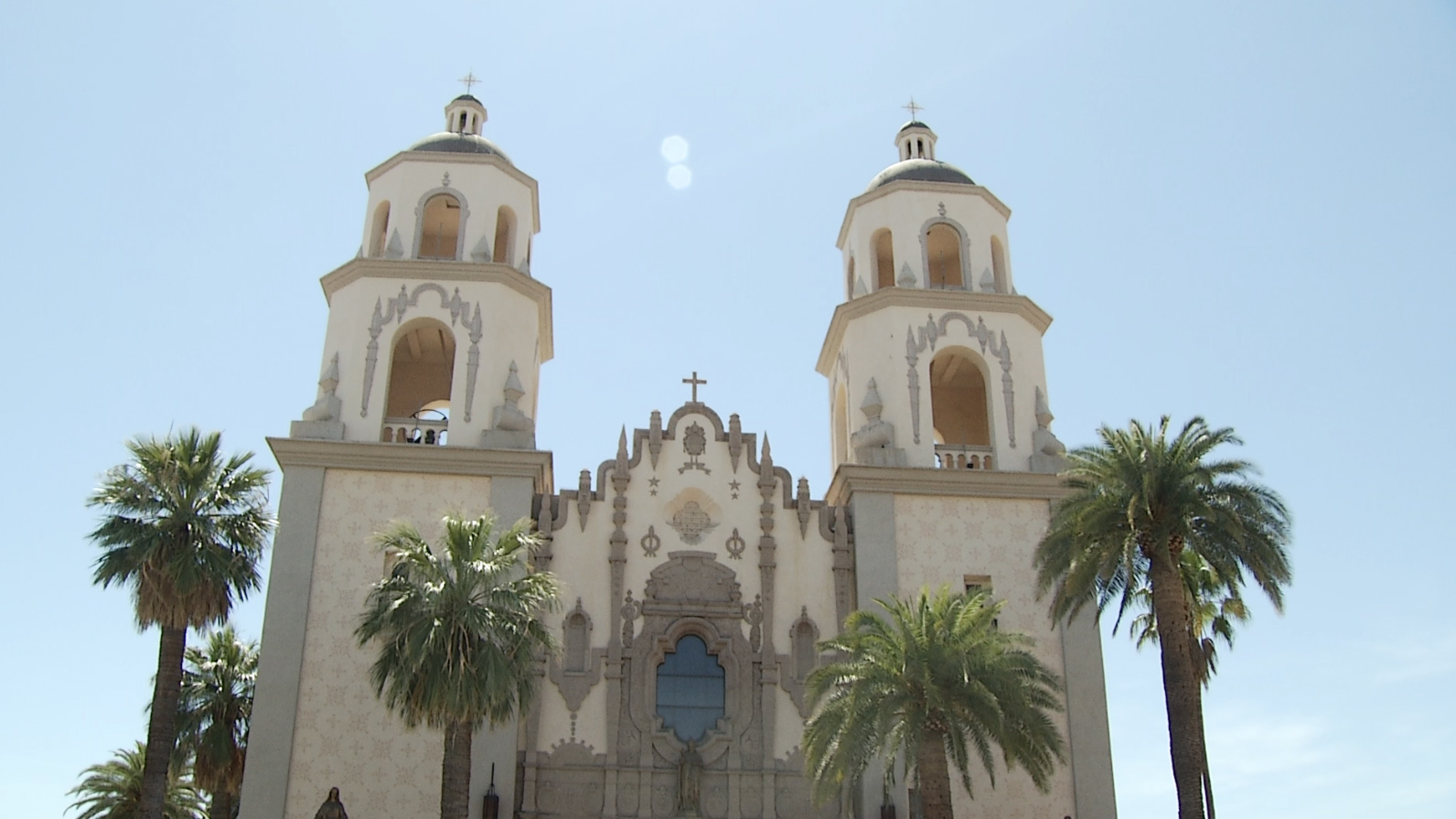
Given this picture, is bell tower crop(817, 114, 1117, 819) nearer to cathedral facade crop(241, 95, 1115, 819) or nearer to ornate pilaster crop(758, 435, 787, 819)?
cathedral facade crop(241, 95, 1115, 819)

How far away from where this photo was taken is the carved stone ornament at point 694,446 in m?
31.8

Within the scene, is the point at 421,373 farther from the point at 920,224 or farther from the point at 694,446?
the point at 920,224

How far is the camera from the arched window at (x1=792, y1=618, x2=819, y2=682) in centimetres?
2966

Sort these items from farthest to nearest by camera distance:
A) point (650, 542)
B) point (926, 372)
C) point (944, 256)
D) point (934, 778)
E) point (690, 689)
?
1. point (944, 256)
2. point (926, 372)
3. point (650, 542)
4. point (690, 689)
5. point (934, 778)

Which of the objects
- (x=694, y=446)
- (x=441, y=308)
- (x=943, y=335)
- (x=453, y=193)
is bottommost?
(x=694, y=446)

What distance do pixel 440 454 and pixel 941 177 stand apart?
14.5 meters

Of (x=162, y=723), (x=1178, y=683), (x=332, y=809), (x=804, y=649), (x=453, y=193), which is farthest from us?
(x=453, y=193)

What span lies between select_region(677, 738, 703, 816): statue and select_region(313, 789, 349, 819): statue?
21.5 feet

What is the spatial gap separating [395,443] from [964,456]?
1284cm

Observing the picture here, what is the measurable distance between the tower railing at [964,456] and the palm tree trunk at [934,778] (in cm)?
943

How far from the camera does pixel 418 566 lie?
24156 millimetres

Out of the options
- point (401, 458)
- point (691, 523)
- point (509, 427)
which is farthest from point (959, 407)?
point (401, 458)

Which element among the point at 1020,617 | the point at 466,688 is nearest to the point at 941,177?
the point at 1020,617

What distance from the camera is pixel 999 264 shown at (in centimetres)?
3500
